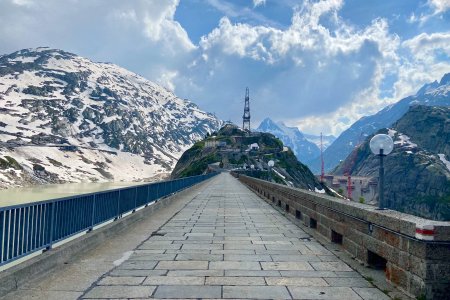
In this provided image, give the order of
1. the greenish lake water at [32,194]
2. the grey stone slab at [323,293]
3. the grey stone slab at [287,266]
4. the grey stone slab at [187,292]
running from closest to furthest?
the grey stone slab at [187,292], the grey stone slab at [323,293], the grey stone slab at [287,266], the greenish lake water at [32,194]

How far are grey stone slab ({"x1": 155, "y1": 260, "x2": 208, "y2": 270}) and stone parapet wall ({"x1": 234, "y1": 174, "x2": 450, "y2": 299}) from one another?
3179 millimetres

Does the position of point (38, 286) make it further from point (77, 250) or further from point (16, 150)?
point (16, 150)

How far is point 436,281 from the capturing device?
18.1ft

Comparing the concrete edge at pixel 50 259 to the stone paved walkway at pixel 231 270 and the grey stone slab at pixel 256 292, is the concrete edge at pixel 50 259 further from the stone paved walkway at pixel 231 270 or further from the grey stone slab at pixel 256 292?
the grey stone slab at pixel 256 292

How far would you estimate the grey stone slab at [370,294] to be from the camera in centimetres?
610

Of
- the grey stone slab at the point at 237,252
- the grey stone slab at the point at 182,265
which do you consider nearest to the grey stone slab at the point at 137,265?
the grey stone slab at the point at 182,265

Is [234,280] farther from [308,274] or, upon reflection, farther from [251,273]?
[308,274]

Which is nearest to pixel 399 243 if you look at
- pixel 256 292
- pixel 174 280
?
pixel 256 292

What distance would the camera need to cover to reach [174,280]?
6852mm

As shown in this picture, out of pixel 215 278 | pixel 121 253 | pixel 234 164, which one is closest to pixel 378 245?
pixel 215 278

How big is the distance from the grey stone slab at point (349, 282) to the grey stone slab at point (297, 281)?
0.45 feet

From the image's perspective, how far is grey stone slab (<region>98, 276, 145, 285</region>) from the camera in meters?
6.65

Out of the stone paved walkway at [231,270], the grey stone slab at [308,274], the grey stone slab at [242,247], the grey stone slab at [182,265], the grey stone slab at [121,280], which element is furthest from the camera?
the grey stone slab at [242,247]

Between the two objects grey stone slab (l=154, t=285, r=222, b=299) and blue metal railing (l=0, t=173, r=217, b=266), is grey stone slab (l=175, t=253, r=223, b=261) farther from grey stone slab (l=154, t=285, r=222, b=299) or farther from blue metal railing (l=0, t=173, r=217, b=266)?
blue metal railing (l=0, t=173, r=217, b=266)
